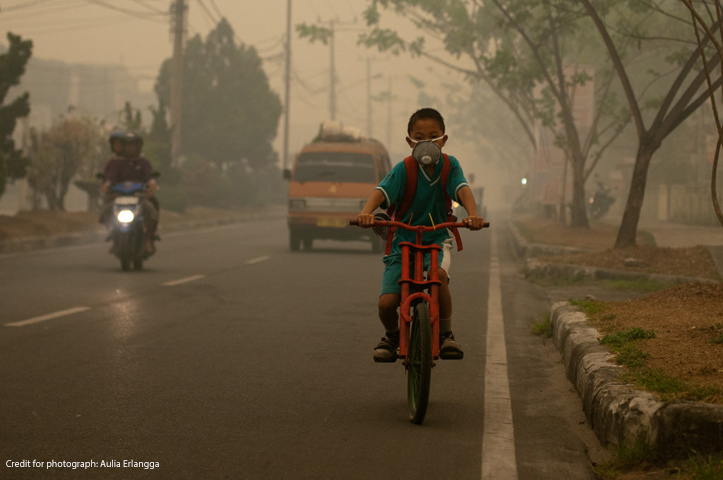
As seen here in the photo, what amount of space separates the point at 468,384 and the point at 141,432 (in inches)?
96.5

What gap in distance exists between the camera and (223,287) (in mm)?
12883

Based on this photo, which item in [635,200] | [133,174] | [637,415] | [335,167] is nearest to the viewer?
[637,415]

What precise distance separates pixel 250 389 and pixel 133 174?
349 inches

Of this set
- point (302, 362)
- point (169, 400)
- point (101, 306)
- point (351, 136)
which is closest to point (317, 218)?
point (351, 136)

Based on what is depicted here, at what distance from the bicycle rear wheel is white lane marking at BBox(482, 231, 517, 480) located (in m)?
0.38

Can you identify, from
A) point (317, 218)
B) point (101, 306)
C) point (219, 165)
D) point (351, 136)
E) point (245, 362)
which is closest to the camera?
point (245, 362)

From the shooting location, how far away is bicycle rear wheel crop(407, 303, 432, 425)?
215 inches

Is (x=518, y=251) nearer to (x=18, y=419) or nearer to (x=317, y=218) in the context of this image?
(x=317, y=218)

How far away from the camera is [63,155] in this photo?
83.7 ft

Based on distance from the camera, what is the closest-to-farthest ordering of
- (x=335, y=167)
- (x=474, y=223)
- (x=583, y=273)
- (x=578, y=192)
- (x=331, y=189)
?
(x=474, y=223), (x=583, y=273), (x=331, y=189), (x=335, y=167), (x=578, y=192)

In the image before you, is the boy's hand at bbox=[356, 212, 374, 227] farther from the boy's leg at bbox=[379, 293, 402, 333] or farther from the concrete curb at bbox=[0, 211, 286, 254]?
the concrete curb at bbox=[0, 211, 286, 254]

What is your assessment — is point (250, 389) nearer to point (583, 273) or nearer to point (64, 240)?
point (583, 273)

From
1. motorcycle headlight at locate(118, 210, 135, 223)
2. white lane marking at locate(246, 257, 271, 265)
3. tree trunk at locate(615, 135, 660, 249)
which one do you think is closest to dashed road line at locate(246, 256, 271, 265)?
white lane marking at locate(246, 257, 271, 265)

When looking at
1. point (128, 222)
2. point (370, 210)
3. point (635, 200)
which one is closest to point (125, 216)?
point (128, 222)
